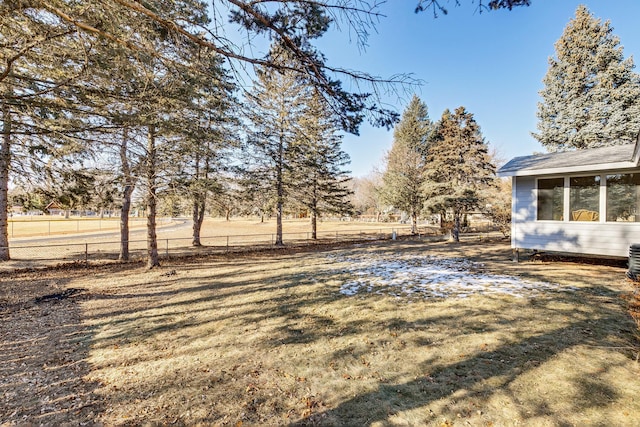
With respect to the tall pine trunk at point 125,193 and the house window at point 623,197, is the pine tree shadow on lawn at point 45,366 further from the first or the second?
the house window at point 623,197

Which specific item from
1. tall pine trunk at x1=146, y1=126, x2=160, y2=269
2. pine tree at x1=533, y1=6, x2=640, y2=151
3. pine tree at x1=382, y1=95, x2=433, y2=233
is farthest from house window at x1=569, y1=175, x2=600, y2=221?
tall pine trunk at x1=146, y1=126, x2=160, y2=269

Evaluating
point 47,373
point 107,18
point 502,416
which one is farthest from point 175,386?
point 107,18

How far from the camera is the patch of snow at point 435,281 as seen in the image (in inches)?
236

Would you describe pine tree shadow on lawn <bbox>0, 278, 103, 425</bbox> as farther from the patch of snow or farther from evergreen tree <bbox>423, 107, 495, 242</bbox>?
evergreen tree <bbox>423, 107, 495, 242</bbox>

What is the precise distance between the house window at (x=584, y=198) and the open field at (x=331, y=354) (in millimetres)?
1964

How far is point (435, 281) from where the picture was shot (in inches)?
277

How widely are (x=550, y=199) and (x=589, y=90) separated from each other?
14650 millimetres

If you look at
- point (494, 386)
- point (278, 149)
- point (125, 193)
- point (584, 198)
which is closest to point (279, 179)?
point (278, 149)

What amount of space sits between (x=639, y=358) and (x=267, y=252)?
13.2 meters

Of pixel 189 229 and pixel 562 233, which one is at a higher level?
pixel 562 233

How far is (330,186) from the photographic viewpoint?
63.9 ft

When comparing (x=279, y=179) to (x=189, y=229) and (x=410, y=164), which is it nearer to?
(x=410, y=164)

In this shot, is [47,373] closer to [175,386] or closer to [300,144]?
[175,386]

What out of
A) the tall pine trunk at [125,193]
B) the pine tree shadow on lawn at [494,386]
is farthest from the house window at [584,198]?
the tall pine trunk at [125,193]
